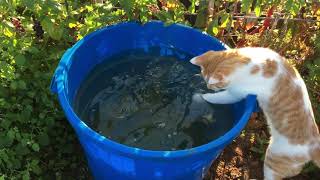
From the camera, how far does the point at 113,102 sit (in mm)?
2232

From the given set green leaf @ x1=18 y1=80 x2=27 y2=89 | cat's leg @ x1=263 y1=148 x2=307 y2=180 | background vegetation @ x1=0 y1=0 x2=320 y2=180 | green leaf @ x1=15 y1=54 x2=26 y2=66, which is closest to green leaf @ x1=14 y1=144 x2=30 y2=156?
background vegetation @ x1=0 y1=0 x2=320 y2=180

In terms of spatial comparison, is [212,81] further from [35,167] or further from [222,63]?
[35,167]

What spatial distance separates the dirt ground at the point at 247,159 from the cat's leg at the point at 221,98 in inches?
18.2

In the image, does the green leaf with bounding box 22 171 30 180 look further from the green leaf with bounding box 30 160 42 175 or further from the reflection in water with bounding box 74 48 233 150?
the reflection in water with bounding box 74 48 233 150

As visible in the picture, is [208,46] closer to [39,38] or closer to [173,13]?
[173,13]

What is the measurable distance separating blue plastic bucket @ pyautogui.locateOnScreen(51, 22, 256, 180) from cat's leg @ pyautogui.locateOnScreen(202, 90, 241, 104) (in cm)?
4

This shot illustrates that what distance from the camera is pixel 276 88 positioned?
202 cm

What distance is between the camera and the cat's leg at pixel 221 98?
2079 millimetres

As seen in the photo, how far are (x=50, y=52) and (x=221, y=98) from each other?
3.25 feet

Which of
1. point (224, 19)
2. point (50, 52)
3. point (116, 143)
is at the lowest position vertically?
point (50, 52)

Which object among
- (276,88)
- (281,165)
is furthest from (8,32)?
(281,165)

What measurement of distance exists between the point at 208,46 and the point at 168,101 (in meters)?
0.34

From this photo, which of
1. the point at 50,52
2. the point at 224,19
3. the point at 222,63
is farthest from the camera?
the point at 50,52

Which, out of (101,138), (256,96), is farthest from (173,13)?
(101,138)
